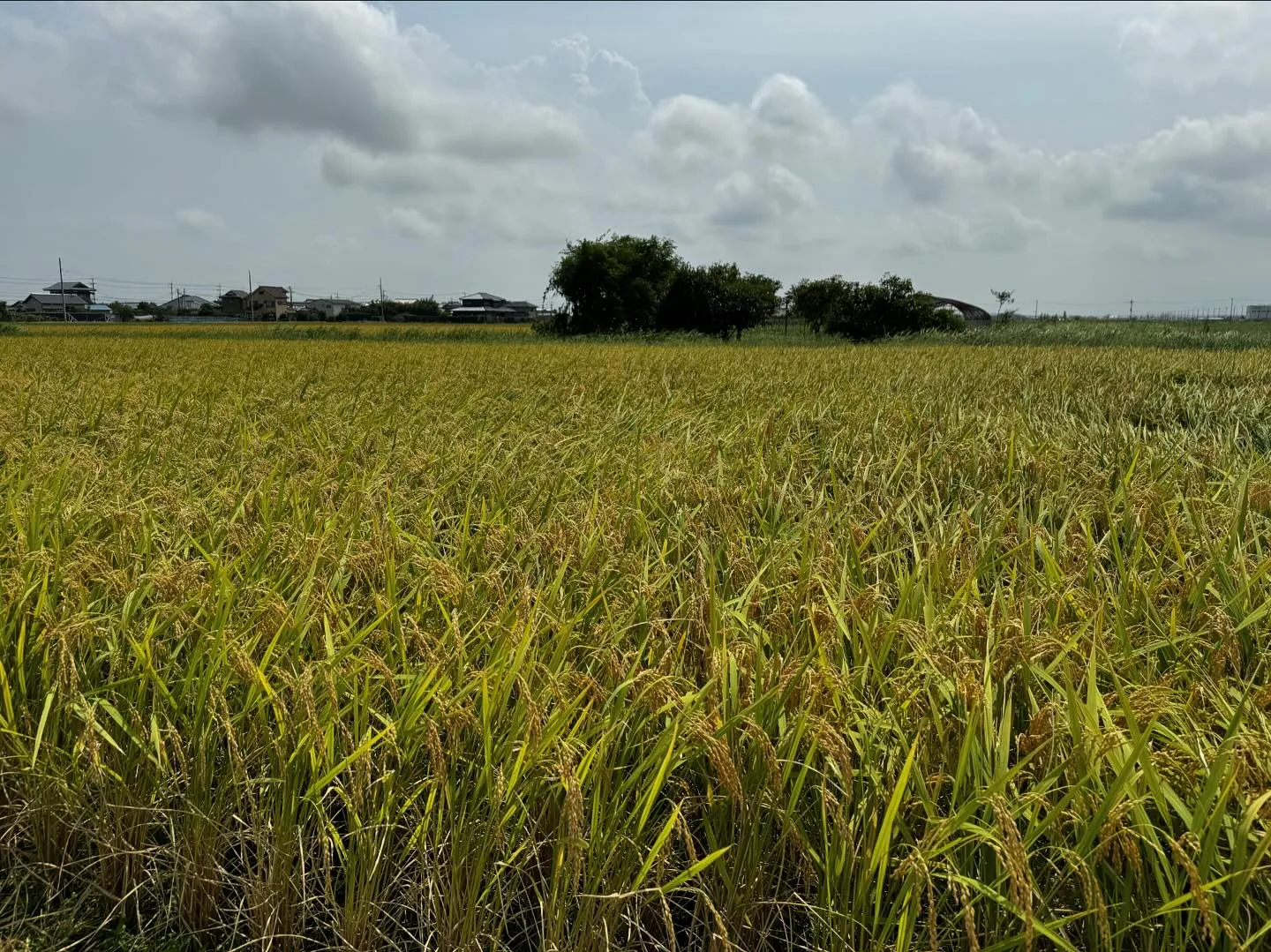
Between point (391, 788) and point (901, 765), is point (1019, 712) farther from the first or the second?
point (391, 788)

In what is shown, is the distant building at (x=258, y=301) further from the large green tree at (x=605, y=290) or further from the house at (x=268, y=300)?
the large green tree at (x=605, y=290)

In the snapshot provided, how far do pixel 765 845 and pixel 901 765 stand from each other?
0.33 meters

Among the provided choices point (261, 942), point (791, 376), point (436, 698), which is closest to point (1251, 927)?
point (436, 698)

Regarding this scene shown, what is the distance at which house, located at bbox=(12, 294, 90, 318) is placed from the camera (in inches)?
2943

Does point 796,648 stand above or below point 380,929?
above

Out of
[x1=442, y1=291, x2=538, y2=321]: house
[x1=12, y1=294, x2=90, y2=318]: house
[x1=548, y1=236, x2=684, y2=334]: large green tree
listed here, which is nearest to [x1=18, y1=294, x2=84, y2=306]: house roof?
[x1=12, y1=294, x2=90, y2=318]: house

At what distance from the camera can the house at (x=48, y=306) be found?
245 feet

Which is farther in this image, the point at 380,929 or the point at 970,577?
the point at 970,577

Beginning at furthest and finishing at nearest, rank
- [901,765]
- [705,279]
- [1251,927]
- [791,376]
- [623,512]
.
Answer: [705,279] → [791,376] → [623,512] → [901,765] → [1251,927]

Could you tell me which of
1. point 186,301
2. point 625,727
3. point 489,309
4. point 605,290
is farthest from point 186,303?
point 625,727

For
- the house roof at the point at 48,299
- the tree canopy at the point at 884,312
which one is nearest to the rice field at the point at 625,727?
the tree canopy at the point at 884,312

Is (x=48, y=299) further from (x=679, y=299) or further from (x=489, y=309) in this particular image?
(x=679, y=299)

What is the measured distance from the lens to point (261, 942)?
66.3 inches

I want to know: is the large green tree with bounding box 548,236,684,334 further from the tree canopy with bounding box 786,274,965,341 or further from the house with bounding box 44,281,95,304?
the house with bounding box 44,281,95,304
